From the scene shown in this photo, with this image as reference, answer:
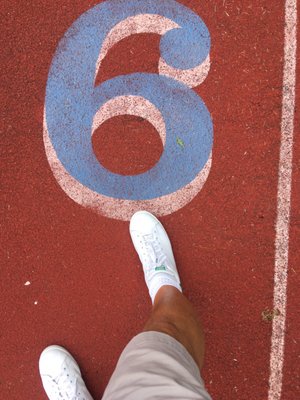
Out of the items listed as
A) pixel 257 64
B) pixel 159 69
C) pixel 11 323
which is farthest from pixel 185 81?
pixel 11 323

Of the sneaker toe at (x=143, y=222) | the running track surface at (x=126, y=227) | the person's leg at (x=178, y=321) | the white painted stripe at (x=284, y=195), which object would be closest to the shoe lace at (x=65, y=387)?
the running track surface at (x=126, y=227)

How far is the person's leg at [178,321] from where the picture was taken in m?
2.22

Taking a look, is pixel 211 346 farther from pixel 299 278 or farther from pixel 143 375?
pixel 143 375

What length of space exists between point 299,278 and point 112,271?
1217 mm

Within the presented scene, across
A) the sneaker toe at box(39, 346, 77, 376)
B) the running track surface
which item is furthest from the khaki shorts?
the sneaker toe at box(39, 346, 77, 376)

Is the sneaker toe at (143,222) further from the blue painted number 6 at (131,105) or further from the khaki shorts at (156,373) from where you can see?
the khaki shorts at (156,373)

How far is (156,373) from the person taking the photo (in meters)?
1.82

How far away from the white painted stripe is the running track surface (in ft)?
0.10

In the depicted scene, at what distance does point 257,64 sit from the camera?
2.62m

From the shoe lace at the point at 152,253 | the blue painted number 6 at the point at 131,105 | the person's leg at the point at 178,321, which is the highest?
the blue painted number 6 at the point at 131,105

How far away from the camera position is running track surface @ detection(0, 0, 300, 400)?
2.62 m

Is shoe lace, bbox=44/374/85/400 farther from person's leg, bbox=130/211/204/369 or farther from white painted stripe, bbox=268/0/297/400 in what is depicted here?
white painted stripe, bbox=268/0/297/400

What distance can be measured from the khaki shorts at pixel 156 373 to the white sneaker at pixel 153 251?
59 centimetres

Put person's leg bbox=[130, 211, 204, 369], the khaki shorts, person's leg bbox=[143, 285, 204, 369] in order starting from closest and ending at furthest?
the khaki shorts
person's leg bbox=[143, 285, 204, 369]
person's leg bbox=[130, 211, 204, 369]
